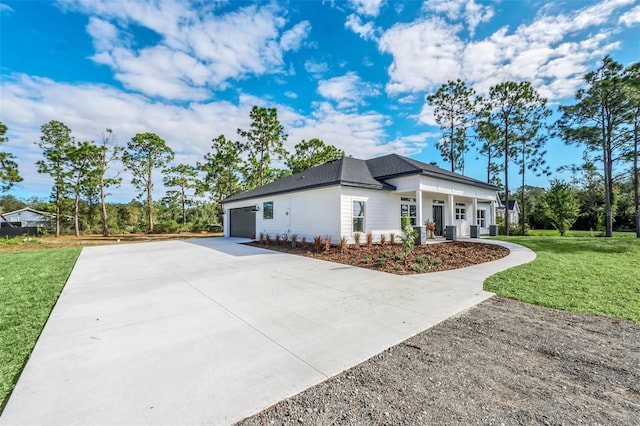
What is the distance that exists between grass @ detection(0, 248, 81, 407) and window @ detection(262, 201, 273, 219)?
952cm

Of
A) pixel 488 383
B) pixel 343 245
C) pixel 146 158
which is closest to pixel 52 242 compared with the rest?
pixel 146 158

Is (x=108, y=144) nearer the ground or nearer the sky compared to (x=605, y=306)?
nearer the sky

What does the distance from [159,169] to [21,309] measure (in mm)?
28855

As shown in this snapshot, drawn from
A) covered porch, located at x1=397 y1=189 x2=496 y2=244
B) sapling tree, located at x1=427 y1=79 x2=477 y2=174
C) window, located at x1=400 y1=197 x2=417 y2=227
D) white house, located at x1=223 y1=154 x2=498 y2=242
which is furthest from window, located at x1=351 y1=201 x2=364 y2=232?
sapling tree, located at x1=427 y1=79 x2=477 y2=174

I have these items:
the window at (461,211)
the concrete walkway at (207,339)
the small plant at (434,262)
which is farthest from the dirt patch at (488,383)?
the window at (461,211)

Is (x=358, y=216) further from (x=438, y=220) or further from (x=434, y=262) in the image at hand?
(x=438, y=220)

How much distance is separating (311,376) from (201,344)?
1510mm

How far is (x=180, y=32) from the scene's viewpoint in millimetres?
9234

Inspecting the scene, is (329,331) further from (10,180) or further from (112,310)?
(10,180)

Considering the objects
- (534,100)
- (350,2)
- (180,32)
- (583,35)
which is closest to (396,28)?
(350,2)

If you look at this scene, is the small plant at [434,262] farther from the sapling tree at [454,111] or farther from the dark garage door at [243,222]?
the sapling tree at [454,111]

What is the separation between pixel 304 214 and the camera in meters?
13.7

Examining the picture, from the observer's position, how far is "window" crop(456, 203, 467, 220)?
1773 cm

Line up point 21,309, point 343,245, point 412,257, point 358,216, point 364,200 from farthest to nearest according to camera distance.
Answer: point 364,200 → point 358,216 → point 343,245 → point 412,257 → point 21,309
